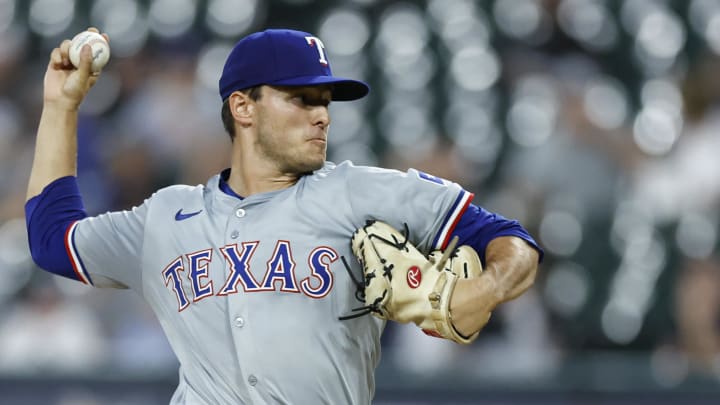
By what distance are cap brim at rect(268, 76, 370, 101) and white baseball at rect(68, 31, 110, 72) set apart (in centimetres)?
57

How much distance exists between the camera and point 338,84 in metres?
3.00

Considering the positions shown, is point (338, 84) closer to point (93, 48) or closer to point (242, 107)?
point (242, 107)

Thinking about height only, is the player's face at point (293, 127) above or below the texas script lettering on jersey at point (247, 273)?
above

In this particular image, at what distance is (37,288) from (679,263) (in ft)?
11.8

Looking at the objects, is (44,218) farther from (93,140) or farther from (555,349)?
(93,140)

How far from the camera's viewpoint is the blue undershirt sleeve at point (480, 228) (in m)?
2.65

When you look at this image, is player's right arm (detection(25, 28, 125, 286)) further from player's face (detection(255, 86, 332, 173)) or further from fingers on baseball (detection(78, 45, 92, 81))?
player's face (detection(255, 86, 332, 173))

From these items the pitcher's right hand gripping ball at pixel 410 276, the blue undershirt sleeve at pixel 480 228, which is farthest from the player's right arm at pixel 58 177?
the blue undershirt sleeve at pixel 480 228

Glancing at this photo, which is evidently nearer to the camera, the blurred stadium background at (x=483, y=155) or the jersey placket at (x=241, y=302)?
the jersey placket at (x=241, y=302)

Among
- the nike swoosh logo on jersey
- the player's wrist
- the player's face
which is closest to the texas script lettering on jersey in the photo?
the nike swoosh logo on jersey

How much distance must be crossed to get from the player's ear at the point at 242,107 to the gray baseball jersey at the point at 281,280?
22 cm

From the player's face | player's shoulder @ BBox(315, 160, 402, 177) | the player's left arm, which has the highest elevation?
the player's face

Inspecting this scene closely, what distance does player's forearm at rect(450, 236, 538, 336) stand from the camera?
8.16 feet

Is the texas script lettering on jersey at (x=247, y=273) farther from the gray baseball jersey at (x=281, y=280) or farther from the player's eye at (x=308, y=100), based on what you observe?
the player's eye at (x=308, y=100)
